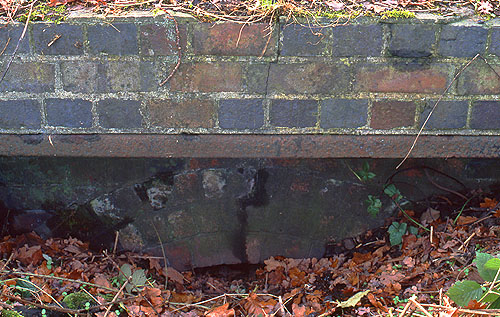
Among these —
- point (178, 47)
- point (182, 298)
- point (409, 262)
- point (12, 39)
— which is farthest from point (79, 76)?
point (409, 262)

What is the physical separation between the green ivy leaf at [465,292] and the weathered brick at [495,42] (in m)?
0.85

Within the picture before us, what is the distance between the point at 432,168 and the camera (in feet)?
7.17

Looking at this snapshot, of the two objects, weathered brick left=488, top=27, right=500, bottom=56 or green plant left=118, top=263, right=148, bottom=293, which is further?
green plant left=118, top=263, right=148, bottom=293

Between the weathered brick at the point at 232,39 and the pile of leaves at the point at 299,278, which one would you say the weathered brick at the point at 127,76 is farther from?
the pile of leaves at the point at 299,278

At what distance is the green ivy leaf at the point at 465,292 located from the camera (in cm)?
123

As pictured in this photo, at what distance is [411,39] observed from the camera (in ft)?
5.18

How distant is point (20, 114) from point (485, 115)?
1734 mm

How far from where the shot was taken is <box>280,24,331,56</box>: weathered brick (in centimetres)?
156

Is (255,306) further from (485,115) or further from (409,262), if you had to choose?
(485,115)

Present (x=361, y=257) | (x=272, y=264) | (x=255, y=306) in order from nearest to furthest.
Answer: (x=255, y=306)
(x=361, y=257)
(x=272, y=264)

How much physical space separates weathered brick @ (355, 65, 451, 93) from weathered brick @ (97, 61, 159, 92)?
2.44 ft

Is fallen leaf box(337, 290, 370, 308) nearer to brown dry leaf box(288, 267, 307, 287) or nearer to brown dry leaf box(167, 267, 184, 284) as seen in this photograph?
brown dry leaf box(288, 267, 307, 287)

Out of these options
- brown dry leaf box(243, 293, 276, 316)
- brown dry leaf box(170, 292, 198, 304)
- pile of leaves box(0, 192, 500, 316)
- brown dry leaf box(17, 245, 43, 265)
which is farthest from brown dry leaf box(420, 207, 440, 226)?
brown dry leaf box(17, 245, 43, 265)

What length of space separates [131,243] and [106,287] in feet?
1.84
